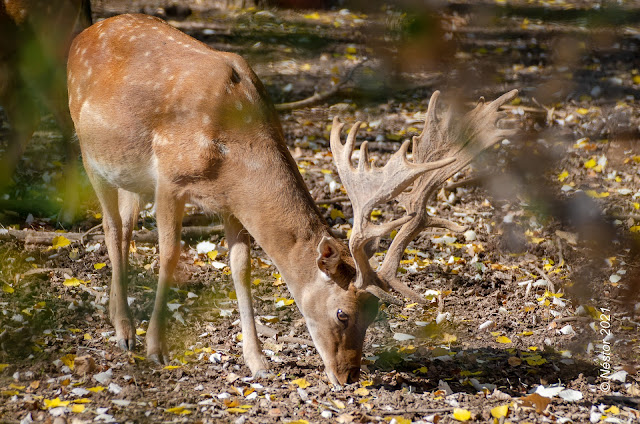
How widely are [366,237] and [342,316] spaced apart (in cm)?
54

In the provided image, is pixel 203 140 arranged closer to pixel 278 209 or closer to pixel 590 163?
pixel 278 209

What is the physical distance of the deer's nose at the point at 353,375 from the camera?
4320 millimetres

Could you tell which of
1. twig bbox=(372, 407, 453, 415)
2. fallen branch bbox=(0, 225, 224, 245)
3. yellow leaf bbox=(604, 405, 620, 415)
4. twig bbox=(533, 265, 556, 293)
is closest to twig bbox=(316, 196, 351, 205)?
fallen branch bbox=(0, 225, 224, 245)

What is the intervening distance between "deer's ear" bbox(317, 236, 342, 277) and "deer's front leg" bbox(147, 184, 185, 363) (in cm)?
101

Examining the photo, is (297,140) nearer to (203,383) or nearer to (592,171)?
(592,171)

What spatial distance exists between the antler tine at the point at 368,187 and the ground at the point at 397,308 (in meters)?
0.33

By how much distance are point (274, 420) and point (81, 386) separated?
3.72 ft

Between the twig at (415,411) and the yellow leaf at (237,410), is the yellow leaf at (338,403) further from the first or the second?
the yellow leaf at (237,410)

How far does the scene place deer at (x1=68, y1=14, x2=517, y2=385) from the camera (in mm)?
4102

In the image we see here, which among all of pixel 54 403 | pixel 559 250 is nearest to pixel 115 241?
pixel 54 403

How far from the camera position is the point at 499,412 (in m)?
3.91

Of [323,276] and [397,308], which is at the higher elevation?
[323,276]

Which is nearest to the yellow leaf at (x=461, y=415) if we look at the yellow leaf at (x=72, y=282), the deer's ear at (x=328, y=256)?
the deer's ear at (x=328, y=256)

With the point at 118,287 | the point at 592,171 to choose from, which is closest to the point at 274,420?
the point at 118,287
